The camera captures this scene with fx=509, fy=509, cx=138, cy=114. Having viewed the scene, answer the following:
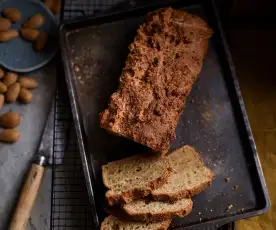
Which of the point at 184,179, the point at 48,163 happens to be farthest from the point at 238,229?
the point at 48,163

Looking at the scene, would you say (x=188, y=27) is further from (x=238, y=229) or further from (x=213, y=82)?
(x=238, y=229)

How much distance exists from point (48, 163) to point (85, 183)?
0.34 metres

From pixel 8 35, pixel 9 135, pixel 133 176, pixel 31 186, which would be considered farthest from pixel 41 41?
pixel 133 176

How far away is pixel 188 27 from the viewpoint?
3969mm

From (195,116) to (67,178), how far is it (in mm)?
1165

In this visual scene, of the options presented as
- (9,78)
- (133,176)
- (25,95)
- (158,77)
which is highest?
(158,77)

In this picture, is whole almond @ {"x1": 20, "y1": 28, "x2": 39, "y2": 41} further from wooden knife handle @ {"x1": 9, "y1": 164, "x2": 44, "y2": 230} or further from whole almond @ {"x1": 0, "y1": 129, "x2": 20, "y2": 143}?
wooden knife handle @ {"x1": 9, "y1": 164, "x2": 44, "y2": 230}

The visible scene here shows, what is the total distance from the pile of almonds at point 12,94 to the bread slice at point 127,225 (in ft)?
3.54

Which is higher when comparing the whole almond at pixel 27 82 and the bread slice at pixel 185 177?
the whole almond at pixel 27 82

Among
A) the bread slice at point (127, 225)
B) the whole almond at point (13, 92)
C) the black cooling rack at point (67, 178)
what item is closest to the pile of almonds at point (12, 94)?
the whole almond at point (13, 92)

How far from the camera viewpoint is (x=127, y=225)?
3.80 meters

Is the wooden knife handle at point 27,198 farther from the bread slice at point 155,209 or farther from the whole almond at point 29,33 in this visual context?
the whole almond at point 29,33

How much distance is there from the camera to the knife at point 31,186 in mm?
3994

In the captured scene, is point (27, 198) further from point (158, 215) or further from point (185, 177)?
point (185, 177)
